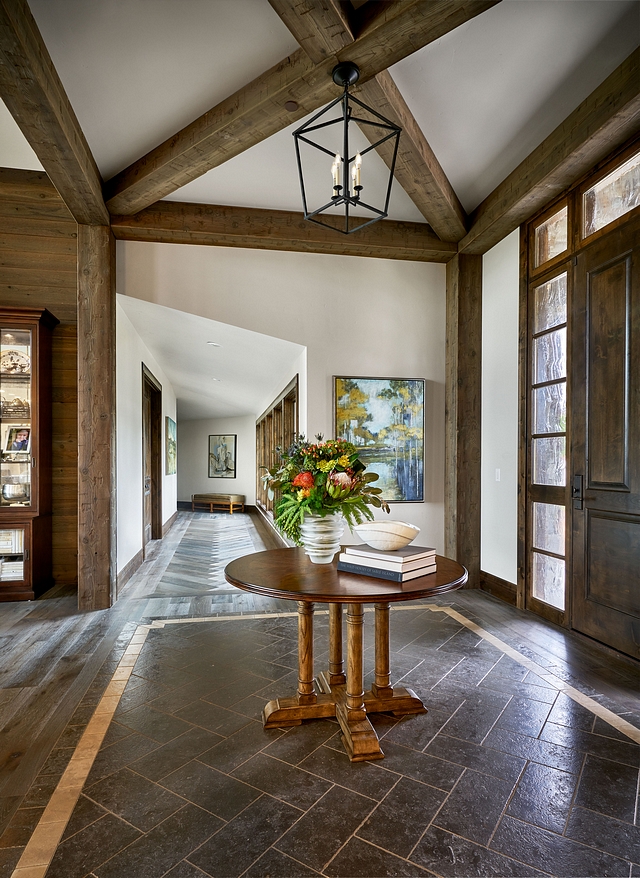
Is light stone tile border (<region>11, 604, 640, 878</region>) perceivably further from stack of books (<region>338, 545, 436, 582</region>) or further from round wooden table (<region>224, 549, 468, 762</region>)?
stack of books (<region>338, 545, 436, 582</region>)

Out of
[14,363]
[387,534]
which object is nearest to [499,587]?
[387,534]

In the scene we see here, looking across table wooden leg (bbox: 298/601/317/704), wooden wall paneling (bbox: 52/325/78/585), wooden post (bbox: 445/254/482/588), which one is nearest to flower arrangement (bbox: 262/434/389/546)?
table wooden leg (bbox: 298/601/317/704)

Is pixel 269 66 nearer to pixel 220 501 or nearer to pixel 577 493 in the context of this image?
pixel 577 493

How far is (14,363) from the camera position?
4.49 meters

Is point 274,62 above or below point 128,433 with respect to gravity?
above

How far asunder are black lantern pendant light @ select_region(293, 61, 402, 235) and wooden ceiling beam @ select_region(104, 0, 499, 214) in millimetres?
127

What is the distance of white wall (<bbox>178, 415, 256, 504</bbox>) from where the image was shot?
43.1 feet

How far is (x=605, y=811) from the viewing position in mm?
1726

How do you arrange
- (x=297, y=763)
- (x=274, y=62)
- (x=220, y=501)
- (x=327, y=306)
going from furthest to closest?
(x=220, y=501)
(x=327, y=306)
(x=274, y=62)
(x=297, y=763)

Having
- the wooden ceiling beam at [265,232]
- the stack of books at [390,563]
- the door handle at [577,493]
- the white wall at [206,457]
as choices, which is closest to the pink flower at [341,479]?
the stack of books at [390,563]

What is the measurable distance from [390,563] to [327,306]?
321 centimetres

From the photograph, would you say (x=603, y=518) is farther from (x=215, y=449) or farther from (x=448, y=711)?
(x=215, y=449)

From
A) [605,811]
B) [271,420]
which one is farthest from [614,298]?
[271,420]

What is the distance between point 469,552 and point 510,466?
96 cm
